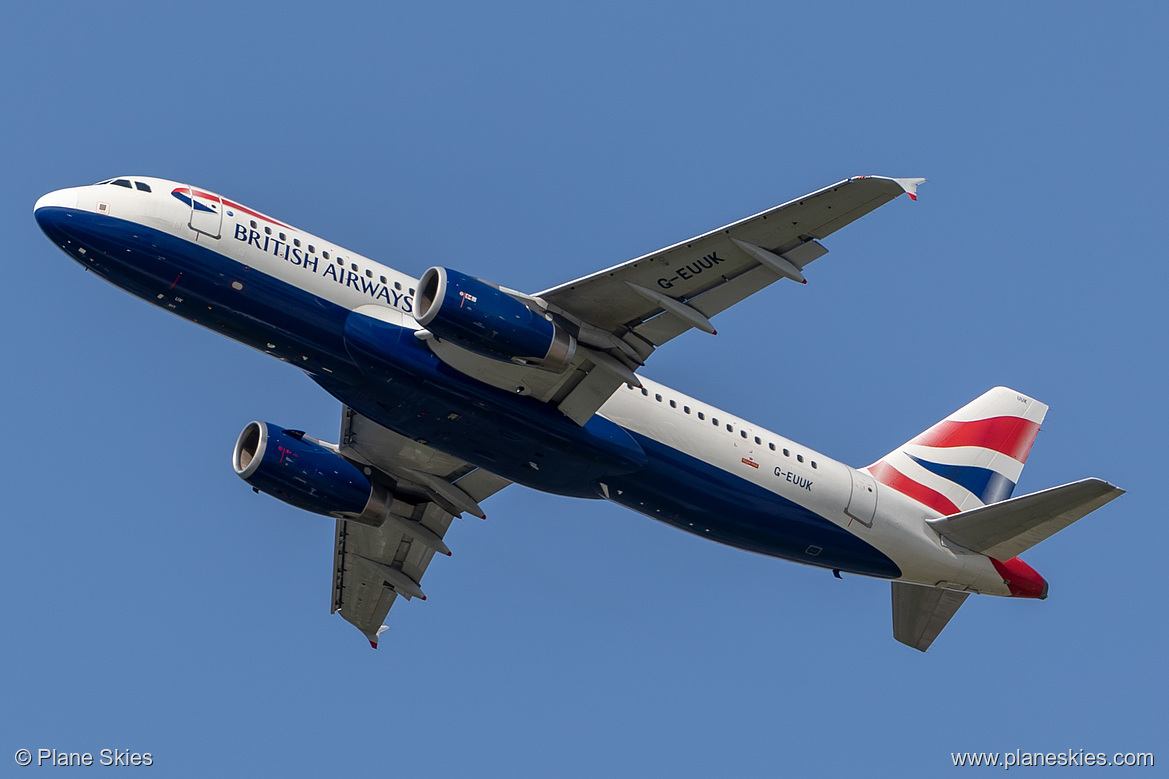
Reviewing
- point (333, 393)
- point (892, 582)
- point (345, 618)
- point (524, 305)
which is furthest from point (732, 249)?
point (345, 618)

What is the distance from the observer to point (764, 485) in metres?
34.3

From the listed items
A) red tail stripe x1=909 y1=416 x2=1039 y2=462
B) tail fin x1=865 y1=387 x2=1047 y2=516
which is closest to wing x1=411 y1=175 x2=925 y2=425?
tail fin x1=865 y1=387 x2=1047 y2=516

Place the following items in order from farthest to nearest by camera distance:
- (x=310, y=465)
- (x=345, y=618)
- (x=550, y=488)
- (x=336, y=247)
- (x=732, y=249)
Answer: (x=345, y=618)
(x=310, y=465)
(x=550, y=488)
(x=336, y=247)
(x=732, y=249)

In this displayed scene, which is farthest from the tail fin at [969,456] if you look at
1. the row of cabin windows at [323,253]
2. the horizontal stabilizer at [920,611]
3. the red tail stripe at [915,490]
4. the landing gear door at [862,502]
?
the row of cabin windows at [323,253]

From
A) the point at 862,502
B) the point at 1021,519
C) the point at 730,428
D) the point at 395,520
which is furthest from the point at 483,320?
the point at 1021,519

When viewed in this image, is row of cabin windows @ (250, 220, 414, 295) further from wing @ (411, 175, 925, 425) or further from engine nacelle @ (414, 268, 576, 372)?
engine nacelle @ (414, 268, 576, 372)

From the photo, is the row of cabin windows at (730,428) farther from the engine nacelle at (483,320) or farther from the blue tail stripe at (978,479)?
the blue tail stripe at (978,479)

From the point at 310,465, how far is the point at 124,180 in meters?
9.94

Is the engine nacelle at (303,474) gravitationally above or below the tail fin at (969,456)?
below

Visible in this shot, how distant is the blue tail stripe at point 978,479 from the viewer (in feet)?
127

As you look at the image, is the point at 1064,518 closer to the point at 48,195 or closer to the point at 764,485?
the point at 764,485

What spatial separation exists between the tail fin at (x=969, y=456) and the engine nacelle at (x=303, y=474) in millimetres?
14937

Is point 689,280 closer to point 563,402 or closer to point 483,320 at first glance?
point 563,402

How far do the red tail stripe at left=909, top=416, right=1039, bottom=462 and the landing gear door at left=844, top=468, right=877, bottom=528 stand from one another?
3940 millimetres
